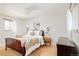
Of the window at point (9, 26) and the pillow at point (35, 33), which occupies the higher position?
the window at point (9, 26)

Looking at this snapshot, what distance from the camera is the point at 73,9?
1717mm

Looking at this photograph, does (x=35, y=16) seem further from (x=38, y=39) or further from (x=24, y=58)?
(x=24, y=58)

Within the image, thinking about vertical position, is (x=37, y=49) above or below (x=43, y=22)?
below

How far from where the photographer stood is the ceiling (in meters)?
1.73

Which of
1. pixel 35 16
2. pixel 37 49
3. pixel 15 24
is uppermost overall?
pixel 35 16

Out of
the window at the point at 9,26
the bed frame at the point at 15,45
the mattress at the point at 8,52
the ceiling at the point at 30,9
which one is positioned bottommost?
the mattress at the point at 8,52

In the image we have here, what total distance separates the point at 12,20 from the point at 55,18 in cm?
57

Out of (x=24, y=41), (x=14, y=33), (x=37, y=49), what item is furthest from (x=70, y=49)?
(x=14, y=33)

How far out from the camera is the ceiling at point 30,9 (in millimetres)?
1729

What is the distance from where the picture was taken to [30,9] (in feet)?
5.74

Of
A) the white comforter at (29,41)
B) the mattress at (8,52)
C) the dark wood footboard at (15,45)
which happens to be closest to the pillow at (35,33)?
the white comforter at (29,41)

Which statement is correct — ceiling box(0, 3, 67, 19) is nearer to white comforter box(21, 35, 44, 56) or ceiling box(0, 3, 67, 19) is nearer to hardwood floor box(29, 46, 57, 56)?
white comforter box(21, 35, 44, 56)

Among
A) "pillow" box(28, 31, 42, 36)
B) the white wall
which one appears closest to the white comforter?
"pillow" box(28, 31, 42, 36)

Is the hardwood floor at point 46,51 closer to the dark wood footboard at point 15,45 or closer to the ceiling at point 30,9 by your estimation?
the dark wood footboard at point 15,45
